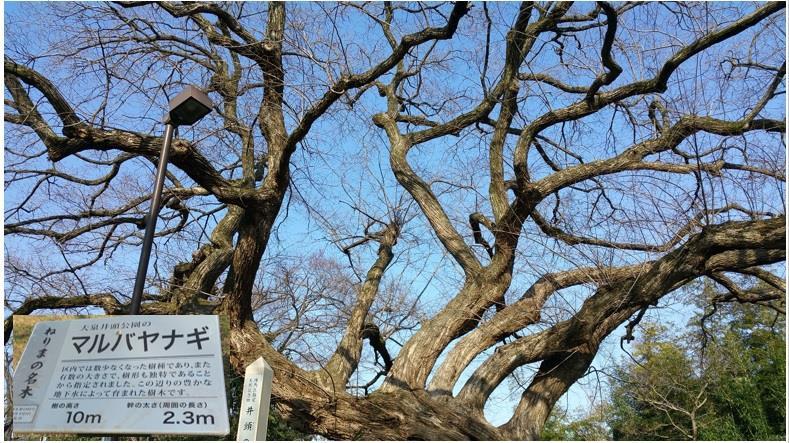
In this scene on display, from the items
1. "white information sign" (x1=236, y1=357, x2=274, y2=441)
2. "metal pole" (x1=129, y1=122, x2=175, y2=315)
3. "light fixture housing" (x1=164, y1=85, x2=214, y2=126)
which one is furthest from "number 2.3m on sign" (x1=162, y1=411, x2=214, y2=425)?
"light fixture housing" (x1=164, y1=85, x2=214, y2=126)

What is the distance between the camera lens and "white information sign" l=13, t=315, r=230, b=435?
10.8 feet

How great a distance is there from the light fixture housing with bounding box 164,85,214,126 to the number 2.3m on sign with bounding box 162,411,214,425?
7.20 feet

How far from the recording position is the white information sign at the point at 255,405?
4.49 m

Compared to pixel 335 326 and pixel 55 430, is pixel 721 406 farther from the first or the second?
pixel 55 430

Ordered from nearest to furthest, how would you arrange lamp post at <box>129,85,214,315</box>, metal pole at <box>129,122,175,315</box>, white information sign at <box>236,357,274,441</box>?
metal pole at <box>129,122,175,315</box> < lamp post at <box>129,85,214,315</box> < white information sign at <box>236,357,274,441</box>

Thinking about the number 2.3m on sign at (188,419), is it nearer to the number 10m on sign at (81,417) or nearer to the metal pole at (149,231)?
the number 10m on sign at (81,417)

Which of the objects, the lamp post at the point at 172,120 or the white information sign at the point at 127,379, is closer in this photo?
the white information sign at the point at 127,379

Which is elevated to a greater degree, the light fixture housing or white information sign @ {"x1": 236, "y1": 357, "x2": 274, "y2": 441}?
the light fixture housing

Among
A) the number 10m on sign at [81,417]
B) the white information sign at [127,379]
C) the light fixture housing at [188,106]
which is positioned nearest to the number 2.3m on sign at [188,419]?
the white information sign at [127,379]

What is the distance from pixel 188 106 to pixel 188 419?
2259 millimetres

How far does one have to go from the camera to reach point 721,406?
49.8 ft

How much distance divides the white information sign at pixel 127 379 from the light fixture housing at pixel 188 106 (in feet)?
Result: 5.16

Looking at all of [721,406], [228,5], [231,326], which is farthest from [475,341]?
[721,406]

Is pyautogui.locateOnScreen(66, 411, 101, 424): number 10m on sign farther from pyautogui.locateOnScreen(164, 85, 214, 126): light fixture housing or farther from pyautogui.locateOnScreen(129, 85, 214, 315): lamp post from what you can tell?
pyautogui.locateOnScreen(164, 85, 214, 126): light fixture housing
